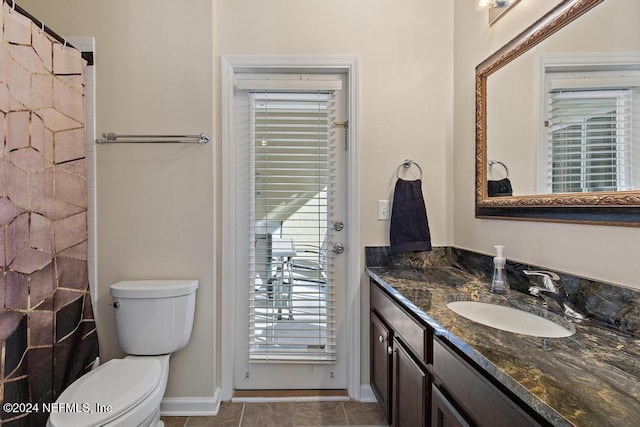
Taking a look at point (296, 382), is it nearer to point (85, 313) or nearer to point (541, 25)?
point (85, 313)

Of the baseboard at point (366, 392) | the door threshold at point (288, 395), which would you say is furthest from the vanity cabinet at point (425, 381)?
the door threshold at point (288, 395)

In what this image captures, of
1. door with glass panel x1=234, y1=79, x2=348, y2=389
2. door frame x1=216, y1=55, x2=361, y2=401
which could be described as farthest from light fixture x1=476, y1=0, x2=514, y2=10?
door with glass panel x1=234, y1=79, x2=348, y2=389

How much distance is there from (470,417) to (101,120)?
2.18 metres

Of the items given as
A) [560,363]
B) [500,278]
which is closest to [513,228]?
[500,278]

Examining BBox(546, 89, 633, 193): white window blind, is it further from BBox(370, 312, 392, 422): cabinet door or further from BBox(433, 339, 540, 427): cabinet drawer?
BBox(370, 312, 392, 422): cabinet door

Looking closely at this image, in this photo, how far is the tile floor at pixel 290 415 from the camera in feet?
5.33

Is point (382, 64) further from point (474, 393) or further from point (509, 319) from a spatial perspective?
point (474, 393)

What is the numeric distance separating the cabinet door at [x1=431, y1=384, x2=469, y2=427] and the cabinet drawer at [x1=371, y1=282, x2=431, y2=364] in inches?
4.2

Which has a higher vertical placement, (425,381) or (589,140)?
(589,140)

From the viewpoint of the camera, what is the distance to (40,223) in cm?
132

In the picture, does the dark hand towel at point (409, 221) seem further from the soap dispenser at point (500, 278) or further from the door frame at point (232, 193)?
the soap dispenser at point (500, 278)

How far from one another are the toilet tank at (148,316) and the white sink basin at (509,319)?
1366 millimetres

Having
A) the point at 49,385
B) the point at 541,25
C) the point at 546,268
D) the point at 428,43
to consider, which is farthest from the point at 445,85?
the point at 49,385

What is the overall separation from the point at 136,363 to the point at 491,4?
242 centimetres
